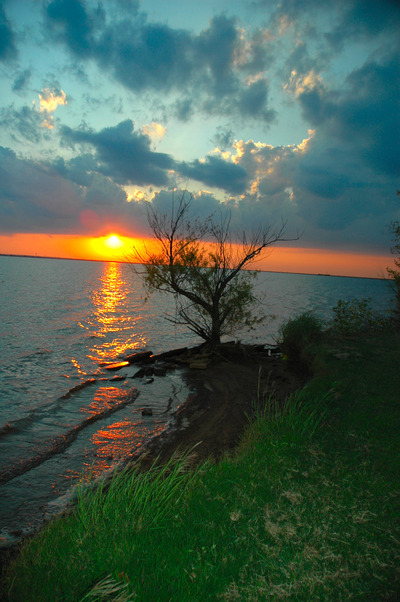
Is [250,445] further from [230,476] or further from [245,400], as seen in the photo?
[245,400]

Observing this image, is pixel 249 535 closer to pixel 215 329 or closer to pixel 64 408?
pixel 64 408

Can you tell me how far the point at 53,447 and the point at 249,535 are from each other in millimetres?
8944

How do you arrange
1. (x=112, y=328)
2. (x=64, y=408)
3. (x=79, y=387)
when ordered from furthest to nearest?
(x=112, y=328), (x=79, y=387), (x=64, y=408)

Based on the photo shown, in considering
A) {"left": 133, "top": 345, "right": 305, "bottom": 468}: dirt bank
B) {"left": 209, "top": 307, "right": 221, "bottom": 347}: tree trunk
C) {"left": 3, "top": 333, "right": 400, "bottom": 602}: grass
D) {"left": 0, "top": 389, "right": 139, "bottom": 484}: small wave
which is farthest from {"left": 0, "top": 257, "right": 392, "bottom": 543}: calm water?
{"left": 209, "top": 307, "right": 221, "bottom": 347}: tree trunk

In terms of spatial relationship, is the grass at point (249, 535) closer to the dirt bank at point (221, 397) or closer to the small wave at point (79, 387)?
the dirt bank at point (221, 397)

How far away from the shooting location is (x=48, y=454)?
11453 mm

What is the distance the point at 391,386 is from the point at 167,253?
1449 centimetres

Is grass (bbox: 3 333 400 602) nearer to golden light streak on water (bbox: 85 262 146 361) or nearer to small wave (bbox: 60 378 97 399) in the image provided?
small wave (bbox: 60 378 97 399)

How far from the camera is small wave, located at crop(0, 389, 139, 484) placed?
406 inches

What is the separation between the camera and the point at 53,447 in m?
12.0

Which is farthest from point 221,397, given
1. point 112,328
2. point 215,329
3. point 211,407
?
point 112,328

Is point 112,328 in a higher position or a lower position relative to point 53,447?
lower

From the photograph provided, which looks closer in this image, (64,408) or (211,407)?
(211,407)

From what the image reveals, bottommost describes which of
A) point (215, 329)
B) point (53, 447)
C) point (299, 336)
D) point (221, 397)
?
point (53, 447)
